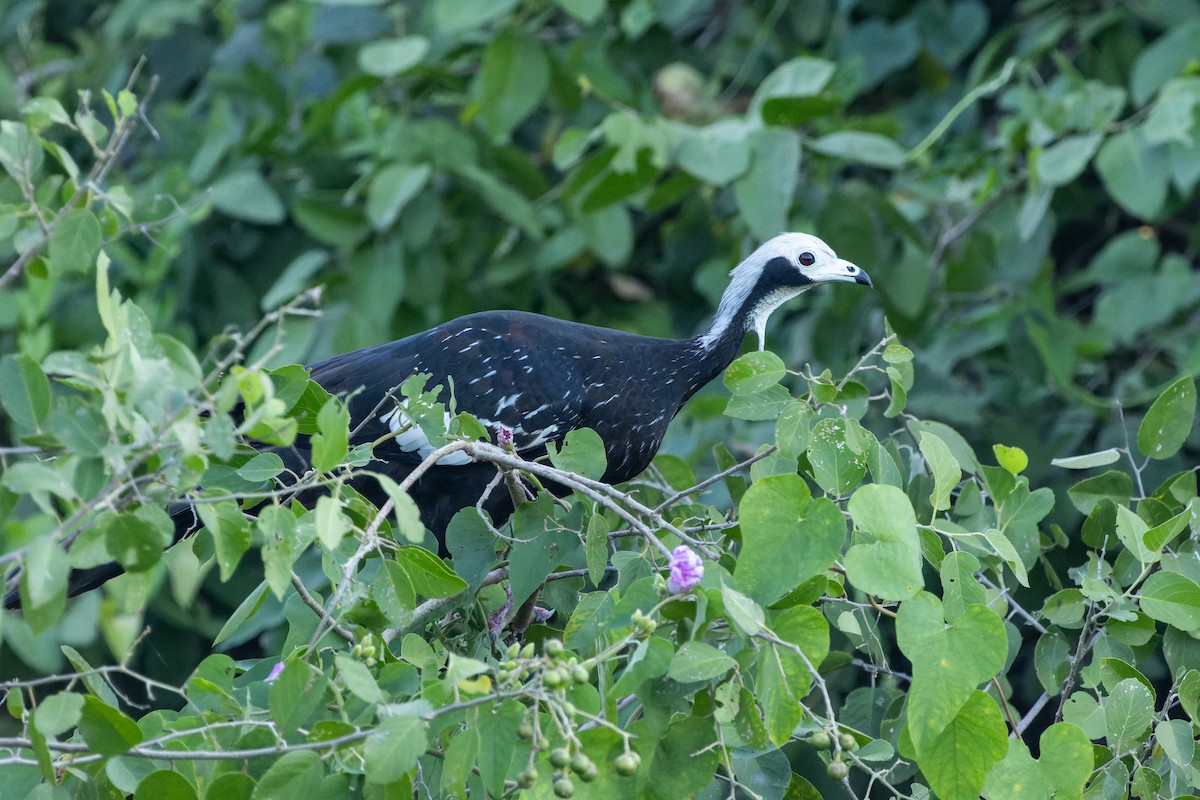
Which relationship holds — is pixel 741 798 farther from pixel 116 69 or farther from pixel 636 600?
pixel 116 69

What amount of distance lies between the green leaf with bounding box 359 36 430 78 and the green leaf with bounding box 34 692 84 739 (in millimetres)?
3219

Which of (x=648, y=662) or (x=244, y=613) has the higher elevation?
(x=648, y=662)

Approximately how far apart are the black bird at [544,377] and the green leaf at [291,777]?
3.95ft

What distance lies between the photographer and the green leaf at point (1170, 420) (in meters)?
2.23

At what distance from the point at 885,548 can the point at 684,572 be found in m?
0.25

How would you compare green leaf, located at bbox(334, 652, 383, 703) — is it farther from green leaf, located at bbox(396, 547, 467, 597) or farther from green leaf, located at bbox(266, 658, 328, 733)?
green leaf, located at bbox(396, 547, 467, 597)

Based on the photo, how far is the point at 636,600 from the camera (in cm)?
161

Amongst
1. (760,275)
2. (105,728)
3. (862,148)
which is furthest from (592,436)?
(862,148)

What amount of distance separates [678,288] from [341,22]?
5.13 feet

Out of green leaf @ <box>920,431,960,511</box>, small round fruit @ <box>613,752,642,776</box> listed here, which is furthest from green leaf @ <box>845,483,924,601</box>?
small round fruit @ <box>613,752,642,776</box>

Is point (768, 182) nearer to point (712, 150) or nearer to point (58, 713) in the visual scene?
point (712, 150)

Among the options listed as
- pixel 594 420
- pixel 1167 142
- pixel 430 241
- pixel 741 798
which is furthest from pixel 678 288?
pixel 741 798

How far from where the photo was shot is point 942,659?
156 cm

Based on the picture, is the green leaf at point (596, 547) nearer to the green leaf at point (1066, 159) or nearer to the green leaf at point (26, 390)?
the green leaf at point (26, 390)
